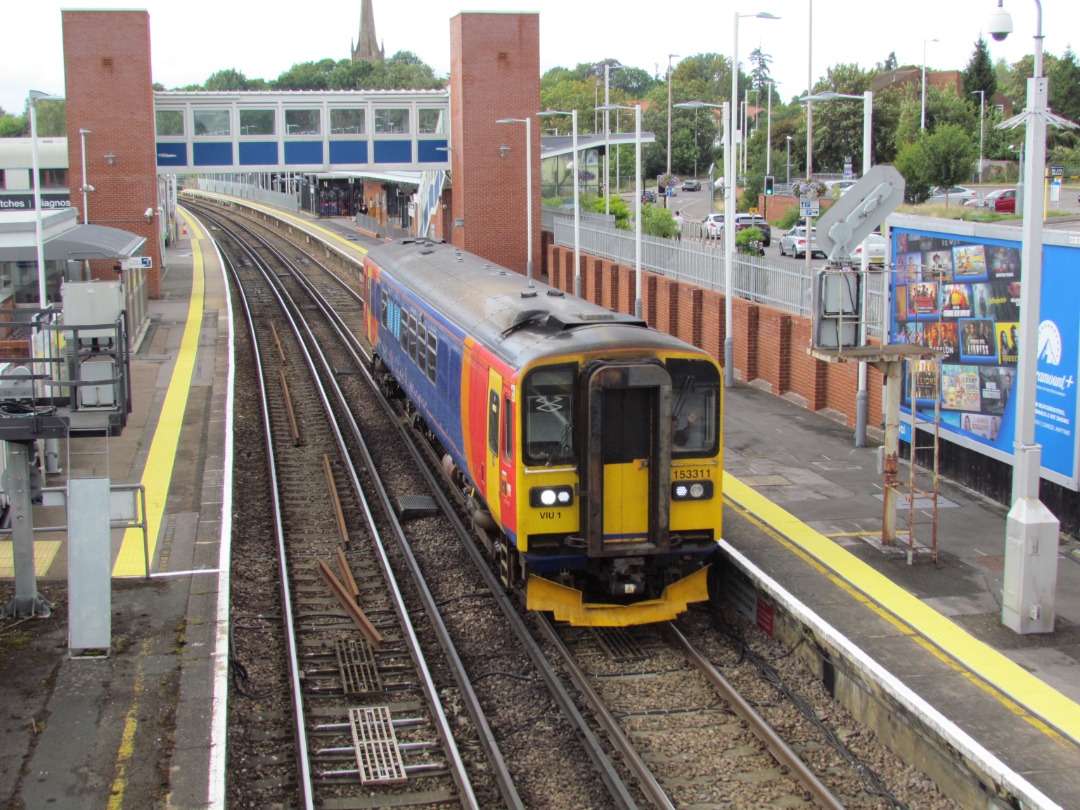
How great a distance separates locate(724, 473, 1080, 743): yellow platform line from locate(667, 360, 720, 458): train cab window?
7.10ft

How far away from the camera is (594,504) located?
10648mm

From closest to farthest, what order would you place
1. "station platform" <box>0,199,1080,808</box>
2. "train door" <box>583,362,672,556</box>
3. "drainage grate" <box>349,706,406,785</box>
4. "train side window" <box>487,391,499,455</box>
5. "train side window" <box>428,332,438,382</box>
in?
1. "station platform" <box>0,199,1080,808</box>
2. "drainage grate" <box>349,706,406,785</box>
3. "train door" <box>583,362,672,556</box>
4. "train side window" <box>487,391,499,455</box>
5. "train side window" <box>428,332,438,382</box>

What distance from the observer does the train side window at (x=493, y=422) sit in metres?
11.5

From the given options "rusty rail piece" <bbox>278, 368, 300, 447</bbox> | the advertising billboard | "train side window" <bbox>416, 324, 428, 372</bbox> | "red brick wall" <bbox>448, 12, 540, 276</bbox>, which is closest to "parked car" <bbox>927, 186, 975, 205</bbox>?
"red brick wall" <bbox>448, 12, 540, 276</bbox>

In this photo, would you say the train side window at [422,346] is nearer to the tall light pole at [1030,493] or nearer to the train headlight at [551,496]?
the train headlight at [551,496]

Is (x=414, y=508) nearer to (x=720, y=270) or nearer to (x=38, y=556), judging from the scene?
(x=38, y=556)

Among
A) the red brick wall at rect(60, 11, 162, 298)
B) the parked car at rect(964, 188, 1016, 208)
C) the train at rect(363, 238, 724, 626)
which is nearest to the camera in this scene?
the train at rect(363, 238, 724, 626)

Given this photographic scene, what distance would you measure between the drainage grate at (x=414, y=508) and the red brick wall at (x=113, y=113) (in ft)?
77.9

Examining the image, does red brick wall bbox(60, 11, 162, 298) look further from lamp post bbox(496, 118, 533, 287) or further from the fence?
the fence

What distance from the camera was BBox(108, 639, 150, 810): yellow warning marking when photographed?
26.7 feet

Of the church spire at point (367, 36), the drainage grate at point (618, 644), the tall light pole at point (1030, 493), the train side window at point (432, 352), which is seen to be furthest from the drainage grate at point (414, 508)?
the church spire at point (367, 36)

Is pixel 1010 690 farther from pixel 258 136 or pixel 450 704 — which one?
pixel 258 136

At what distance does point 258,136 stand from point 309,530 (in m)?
26.5

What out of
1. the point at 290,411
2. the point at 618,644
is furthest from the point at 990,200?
the point at 618,644
